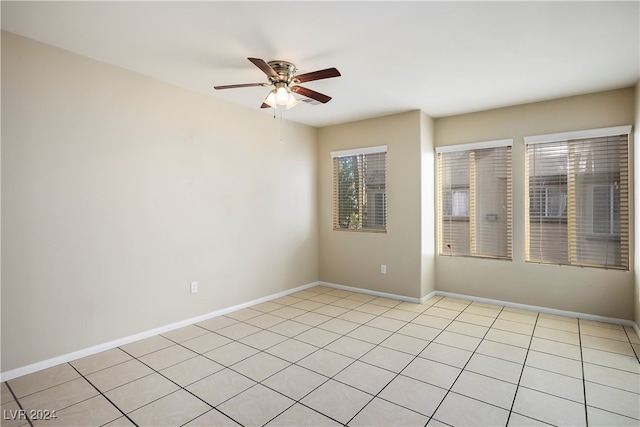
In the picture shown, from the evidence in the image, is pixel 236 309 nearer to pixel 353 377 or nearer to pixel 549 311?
pixel 353 377

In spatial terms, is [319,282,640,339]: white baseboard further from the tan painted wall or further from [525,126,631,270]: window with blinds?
[525,126,631,270]: window with blinds

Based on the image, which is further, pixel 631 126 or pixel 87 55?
pixel 631 126

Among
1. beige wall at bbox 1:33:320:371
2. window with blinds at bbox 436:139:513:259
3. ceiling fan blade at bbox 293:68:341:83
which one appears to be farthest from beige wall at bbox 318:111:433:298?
ceiling fan blade at bbox 293:68:341:83

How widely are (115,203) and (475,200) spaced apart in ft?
13.5

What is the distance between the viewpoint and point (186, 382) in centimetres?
251

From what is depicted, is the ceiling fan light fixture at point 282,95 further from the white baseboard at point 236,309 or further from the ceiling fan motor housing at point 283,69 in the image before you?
the white baseboard at point 236,309

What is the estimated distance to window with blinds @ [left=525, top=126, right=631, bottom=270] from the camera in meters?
3.63

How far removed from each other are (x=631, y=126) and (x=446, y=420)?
3561mm

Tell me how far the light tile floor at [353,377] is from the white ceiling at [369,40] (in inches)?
98.2

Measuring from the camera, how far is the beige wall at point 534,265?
3623 mm

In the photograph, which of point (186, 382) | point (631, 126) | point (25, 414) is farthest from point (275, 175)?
point (631, 126)

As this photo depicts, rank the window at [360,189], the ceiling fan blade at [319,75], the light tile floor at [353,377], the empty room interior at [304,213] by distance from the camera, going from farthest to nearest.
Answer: the window at [360,189]
the ceiling fan blade at [319,75]
the empty room interior at [304,213]
the light tile floor at [353,377]

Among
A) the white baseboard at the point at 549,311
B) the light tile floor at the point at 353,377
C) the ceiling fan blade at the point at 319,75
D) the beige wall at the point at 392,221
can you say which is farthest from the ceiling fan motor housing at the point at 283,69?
the white baseboard at the point at 549,311

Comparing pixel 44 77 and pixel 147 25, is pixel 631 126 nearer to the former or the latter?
pixel 147 25
